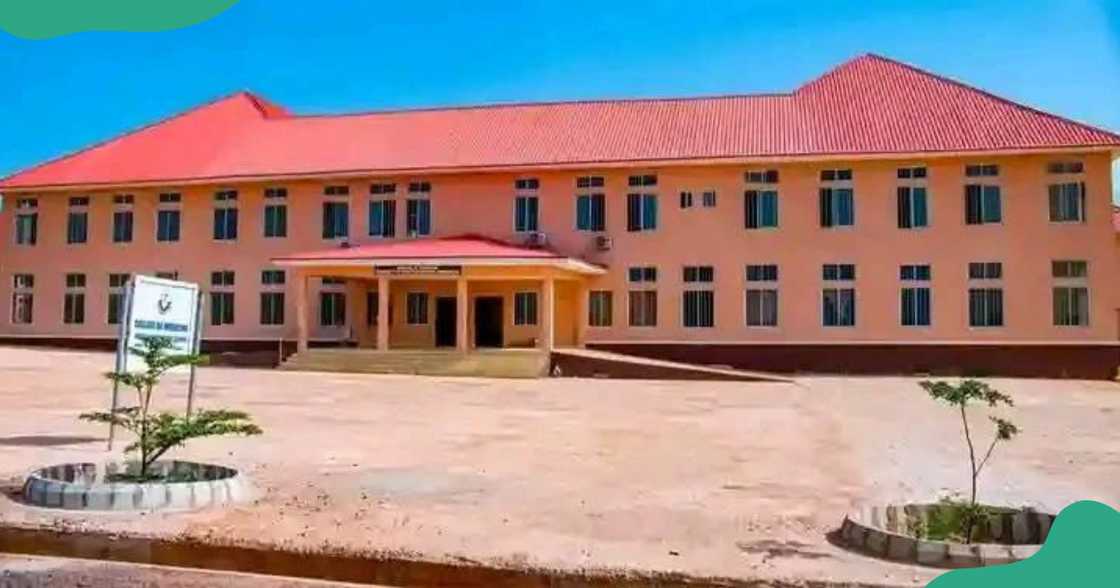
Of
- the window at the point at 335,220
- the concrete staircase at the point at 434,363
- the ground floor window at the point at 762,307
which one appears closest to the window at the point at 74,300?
the window at the point at 335,220

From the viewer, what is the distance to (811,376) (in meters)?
18.5

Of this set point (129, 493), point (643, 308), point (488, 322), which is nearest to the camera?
point (129, 493)

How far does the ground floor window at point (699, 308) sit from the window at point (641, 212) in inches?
60.4

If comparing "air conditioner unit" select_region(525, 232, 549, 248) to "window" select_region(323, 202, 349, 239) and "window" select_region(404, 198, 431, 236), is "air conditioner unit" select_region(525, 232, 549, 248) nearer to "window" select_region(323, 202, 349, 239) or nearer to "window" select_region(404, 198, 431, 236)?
"window" select_region(404, 198, 431, 236)

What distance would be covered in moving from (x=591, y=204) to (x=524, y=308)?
252 centimetres

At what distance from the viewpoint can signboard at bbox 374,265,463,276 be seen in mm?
18062

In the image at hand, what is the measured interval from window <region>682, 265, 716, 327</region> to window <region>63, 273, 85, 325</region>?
43.3 ft

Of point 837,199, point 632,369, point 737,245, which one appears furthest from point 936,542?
point 837,199

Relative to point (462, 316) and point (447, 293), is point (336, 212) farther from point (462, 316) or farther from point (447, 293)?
point (462, 316)

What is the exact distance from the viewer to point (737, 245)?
19484mm

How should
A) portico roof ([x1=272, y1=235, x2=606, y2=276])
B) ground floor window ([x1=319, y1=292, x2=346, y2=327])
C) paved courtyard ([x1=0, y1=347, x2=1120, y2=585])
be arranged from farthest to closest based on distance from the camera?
ground floor window ([x1=319, y1=292, x2=346, y2=327])
portico roof ([x1=272, y1=235, x2=606, y2=276])
paved courtyard ([x1=0, y1=347, x2=1120, y2=585])

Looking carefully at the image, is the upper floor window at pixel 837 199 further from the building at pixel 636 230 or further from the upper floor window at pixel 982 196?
the upper floor window at pixel 982 196

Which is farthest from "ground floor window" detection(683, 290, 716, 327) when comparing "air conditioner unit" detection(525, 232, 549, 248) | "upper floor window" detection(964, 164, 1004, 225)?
"upper floor window" detection(964, 164, 1004, 225)

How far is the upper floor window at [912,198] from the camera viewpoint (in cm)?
1875
